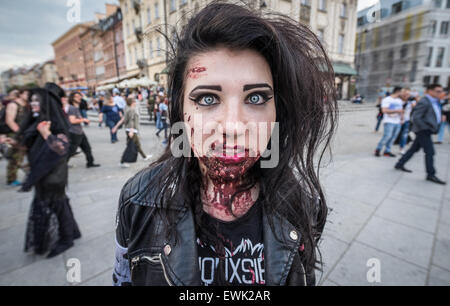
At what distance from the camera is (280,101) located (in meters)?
1.10

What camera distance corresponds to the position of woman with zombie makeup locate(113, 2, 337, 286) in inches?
34.4

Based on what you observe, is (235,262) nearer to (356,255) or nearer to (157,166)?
(157,166)

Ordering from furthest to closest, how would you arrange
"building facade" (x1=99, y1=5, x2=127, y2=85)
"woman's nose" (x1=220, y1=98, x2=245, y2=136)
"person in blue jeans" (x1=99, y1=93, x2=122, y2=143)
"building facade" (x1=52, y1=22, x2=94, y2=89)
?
1. "building facade" (x1=99, y1=5, x2=127, y2=85)
2. "building facade" (x1=52, y1=22, x2=94, y2=89)
3. "person in blue jeans" (x1=99, y1=93, x2=122, y2=143)
4. "woman's nose" (x1=220, y1=98, x2=245, y2=136)

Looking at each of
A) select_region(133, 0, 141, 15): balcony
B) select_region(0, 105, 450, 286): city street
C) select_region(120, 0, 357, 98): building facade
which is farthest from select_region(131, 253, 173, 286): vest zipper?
select_region(133, 0, 141, 15): balcony

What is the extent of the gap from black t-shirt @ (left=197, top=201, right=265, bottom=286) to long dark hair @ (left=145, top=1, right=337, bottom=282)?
2.1 inches

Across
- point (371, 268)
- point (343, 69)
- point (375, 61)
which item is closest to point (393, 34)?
point (375, 61)

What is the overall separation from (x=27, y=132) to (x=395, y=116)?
7.21 metres

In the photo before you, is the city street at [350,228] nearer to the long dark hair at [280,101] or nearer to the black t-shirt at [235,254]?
the long dark hair at [280,101]

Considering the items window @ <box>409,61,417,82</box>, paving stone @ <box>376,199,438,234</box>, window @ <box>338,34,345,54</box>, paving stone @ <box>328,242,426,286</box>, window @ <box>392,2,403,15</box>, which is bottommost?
paving stone @ <box>328,242,426,286</box>

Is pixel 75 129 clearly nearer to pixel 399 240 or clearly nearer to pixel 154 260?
pixel 154 260

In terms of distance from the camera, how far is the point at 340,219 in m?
3.07

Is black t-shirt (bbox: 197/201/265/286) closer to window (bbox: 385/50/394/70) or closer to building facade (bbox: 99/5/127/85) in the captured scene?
window (bbox: 385/50/394/70)
